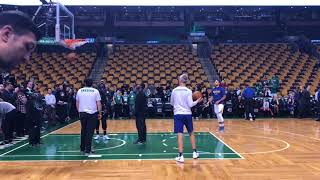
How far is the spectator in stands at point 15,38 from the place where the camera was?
142 cm

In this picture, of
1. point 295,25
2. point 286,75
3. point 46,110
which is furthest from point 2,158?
point 295,25

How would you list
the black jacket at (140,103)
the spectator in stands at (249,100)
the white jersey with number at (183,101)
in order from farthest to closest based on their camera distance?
the spectator in stands at (249,100) → the black jacket at (140,103) → the white jersey with number at (183,101)

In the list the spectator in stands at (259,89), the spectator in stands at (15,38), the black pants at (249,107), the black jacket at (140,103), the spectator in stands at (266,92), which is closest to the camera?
the spectator in stands at (15,38)

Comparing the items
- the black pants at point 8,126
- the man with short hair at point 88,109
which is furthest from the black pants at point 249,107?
the man with short hair at point 88,109

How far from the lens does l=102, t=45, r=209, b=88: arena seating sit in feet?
80.2

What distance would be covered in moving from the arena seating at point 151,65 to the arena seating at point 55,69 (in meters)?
1.45

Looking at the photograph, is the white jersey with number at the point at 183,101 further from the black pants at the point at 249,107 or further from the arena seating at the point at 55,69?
the arena seating at the point at 55,69

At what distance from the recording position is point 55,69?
83.6ft

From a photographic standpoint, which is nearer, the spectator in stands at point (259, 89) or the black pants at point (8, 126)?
the black pants at point (8, 126)

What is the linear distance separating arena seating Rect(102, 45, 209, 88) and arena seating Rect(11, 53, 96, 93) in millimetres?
1448

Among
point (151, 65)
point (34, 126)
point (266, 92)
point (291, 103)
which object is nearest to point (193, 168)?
point (34, 126)

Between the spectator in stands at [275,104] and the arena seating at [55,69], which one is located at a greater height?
the arena seating at [55,69]

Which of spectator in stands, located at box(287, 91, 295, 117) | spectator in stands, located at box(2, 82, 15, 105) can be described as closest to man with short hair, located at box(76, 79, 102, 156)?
spectator in stands, located at box(2, 82, 15, 105)

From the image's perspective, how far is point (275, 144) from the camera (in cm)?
1061
